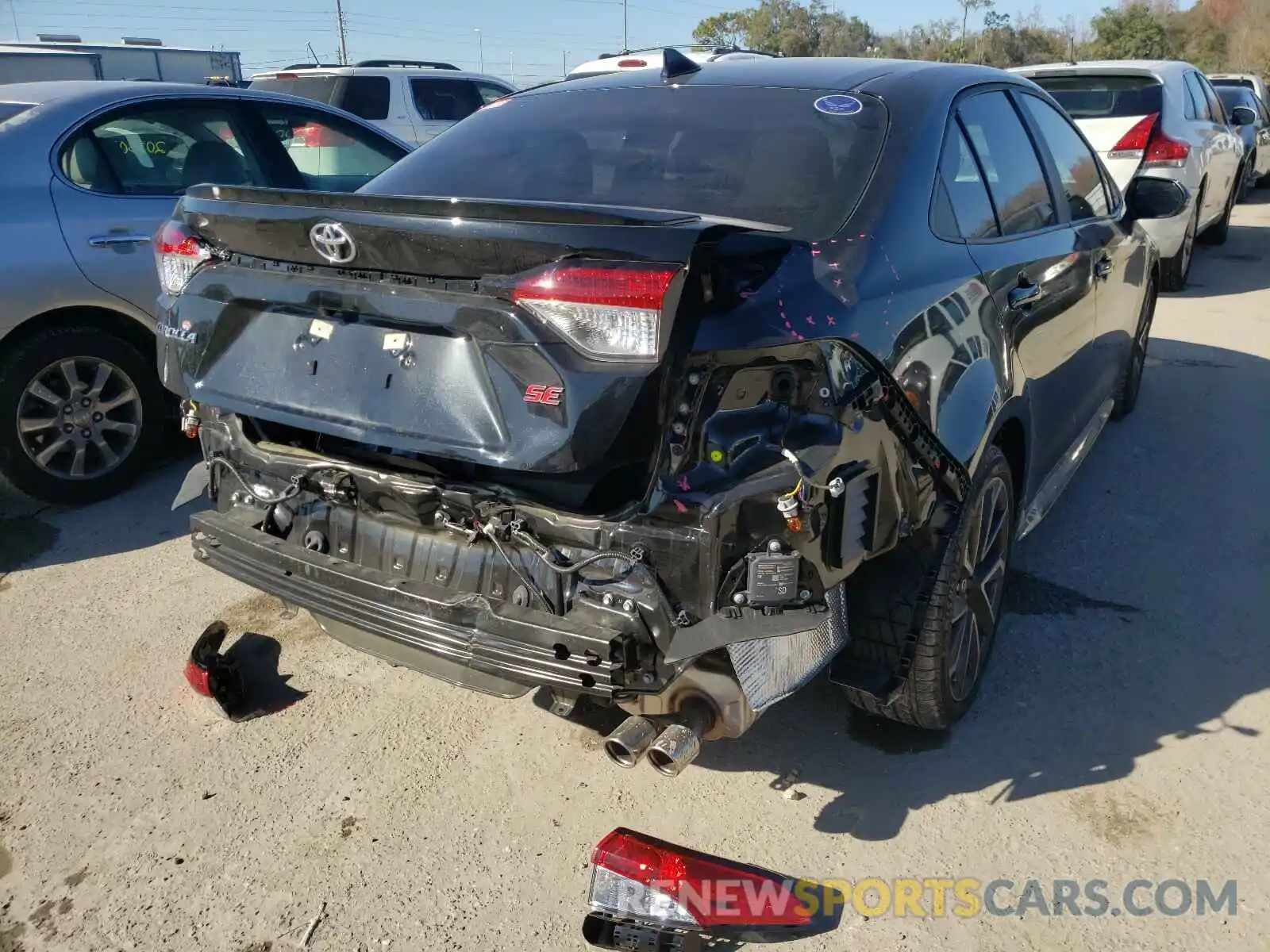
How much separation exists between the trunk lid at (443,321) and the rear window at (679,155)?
0.29 metres

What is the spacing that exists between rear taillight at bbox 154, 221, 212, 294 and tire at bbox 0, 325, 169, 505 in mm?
1901

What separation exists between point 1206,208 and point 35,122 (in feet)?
31.9

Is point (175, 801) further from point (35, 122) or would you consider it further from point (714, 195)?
point (35, 122)

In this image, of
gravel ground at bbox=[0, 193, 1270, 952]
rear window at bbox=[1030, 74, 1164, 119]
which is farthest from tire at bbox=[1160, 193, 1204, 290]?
gravel ground at bbox=[0, 193, 1270, 952]

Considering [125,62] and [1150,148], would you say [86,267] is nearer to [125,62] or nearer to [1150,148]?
[1150,148]

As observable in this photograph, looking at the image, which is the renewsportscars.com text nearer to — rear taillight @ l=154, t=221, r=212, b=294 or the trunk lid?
the trunk lid

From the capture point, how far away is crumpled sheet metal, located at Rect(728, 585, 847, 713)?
7.23 ft

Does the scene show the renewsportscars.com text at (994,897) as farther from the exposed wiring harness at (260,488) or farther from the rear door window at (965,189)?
the rear door window at (965,189)

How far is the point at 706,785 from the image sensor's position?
9.21 feet

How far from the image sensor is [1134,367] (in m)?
5.53

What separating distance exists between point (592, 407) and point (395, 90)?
10121 mm

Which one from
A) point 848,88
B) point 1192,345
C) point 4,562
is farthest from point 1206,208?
point 4,562

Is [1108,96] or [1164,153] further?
[1108,96]

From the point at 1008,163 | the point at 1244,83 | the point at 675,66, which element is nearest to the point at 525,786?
the point at 675,66
